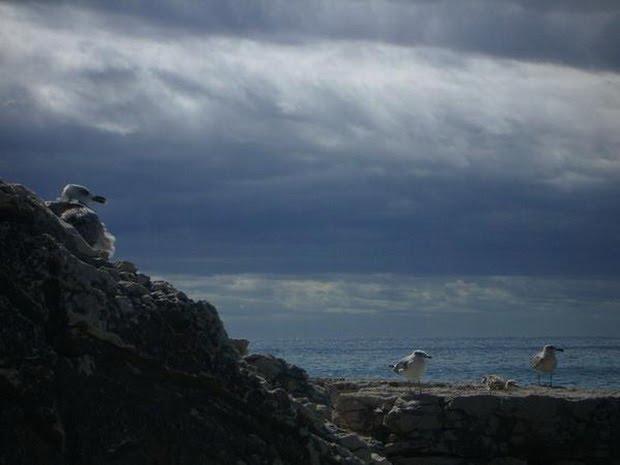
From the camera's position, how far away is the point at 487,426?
658 inches

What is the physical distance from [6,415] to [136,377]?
50.0 inches

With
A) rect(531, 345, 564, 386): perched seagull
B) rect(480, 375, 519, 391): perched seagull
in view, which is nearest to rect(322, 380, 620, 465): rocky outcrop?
rect(480, 375, 519, 391): perched seagull

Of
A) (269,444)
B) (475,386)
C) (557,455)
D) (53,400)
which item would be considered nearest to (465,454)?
(557,455)

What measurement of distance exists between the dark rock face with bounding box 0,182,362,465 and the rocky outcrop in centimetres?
581

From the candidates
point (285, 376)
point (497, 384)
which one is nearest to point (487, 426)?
point (497, 384)

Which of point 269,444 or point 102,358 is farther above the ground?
point 102,358

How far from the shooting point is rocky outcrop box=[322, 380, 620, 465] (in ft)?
53.8

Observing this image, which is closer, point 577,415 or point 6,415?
point 6,415

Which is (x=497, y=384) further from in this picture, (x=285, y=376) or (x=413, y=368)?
(x=285, y=376)

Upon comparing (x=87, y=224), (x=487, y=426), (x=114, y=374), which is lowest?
(x=487, y=426)

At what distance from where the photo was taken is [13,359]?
923cm

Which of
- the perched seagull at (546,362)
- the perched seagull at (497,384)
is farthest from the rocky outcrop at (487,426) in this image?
the perched seagull at (546,362)

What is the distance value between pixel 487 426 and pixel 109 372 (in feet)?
27.7

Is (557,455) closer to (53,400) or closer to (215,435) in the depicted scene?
(215,435)
